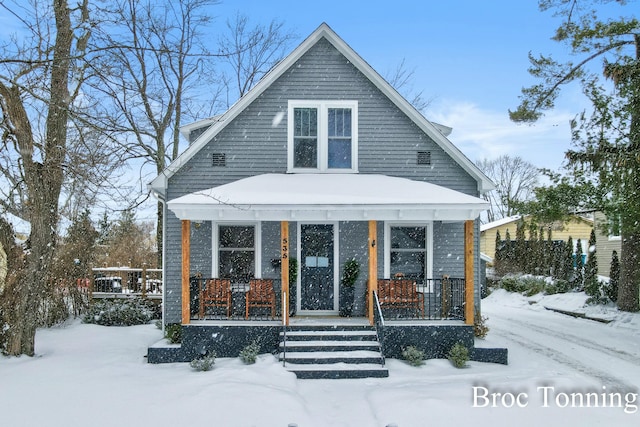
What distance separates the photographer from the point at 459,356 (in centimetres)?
949

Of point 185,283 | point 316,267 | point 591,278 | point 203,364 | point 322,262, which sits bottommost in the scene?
point 203,364

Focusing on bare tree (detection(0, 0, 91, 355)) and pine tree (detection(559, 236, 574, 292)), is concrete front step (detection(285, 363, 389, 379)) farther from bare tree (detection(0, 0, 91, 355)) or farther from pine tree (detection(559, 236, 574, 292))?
pine tree (detection(559, 236, 574, 292))

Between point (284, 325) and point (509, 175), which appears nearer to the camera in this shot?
point (284, 325)

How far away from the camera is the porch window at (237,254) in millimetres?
11688

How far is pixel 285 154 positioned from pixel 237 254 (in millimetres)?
2622

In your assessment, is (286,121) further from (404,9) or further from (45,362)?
(45,362)

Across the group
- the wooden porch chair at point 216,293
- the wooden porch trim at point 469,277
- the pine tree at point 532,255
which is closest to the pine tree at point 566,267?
the pine tree at point 532,255

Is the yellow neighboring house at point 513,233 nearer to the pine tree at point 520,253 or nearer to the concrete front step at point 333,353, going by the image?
the pine tree at point 520,253

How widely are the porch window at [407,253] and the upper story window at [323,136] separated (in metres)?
1.92

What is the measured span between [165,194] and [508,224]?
25.7 meters

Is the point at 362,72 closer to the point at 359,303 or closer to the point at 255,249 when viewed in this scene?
the point at 255,249

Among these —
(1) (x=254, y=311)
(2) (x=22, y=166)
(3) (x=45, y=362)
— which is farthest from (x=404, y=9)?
(3) (x=45, y=362)

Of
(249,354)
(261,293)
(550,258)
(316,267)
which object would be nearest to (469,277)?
(316,267)

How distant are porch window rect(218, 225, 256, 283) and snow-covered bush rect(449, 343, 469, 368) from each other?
4.77 m
